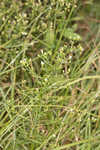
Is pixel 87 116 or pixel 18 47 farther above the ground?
pixel 18 47

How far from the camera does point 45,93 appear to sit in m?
2.40

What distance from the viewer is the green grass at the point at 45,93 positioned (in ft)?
7.64

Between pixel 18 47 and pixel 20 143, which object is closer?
pixel 20 143

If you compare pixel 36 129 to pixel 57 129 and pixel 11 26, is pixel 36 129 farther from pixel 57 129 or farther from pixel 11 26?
pixel 11 26

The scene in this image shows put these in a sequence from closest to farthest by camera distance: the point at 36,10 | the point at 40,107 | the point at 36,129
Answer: the point at 40,107 → the point at 36,129 → the point at 36,10

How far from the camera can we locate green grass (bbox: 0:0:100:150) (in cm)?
233

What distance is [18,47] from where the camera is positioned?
282 cm

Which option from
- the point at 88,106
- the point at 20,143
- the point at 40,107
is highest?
the point at 40,107

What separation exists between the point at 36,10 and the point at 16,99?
92 centimetres

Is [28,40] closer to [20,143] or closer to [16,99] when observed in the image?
[16,99]

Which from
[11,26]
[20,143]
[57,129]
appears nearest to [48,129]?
[57,129]

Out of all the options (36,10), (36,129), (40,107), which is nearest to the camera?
(40,107)

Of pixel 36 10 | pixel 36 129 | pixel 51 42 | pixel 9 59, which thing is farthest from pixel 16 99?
pixel 36 10

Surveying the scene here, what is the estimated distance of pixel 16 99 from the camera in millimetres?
2521
